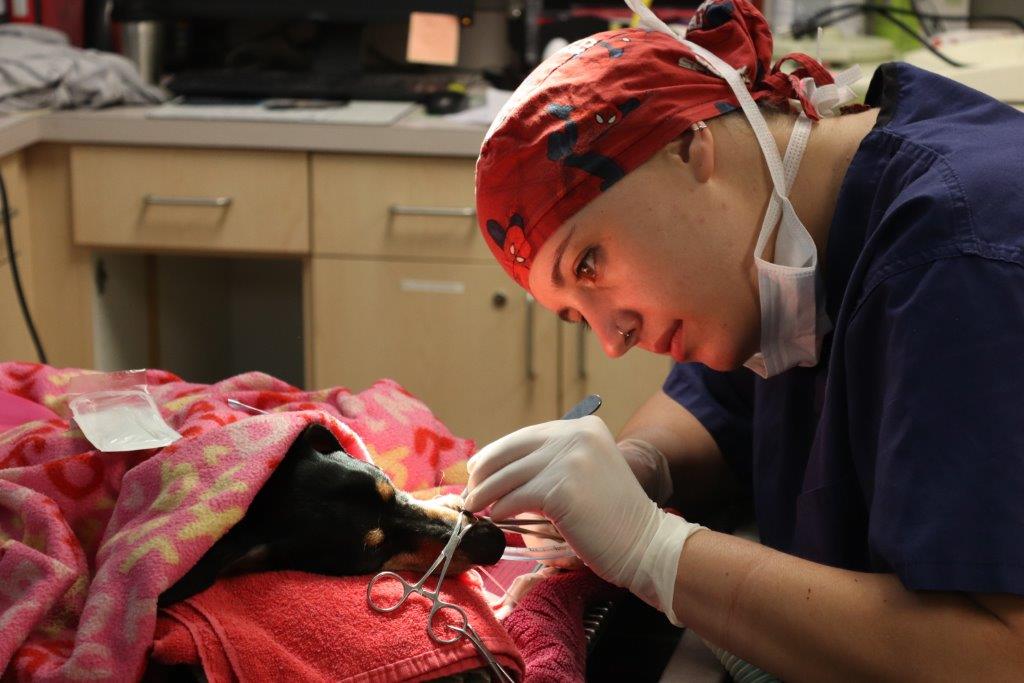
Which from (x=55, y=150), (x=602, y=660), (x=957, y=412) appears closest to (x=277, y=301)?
(x=55, y=150)

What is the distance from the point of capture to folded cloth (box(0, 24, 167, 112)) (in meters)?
2.53

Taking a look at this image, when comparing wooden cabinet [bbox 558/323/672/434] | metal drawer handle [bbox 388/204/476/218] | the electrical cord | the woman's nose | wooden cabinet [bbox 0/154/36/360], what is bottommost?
wooden cabinet [bbox 558/323/672/434]

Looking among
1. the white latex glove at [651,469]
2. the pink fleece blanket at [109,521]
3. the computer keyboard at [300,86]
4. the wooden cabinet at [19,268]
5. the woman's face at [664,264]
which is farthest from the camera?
the computer keyboard at [300,86]

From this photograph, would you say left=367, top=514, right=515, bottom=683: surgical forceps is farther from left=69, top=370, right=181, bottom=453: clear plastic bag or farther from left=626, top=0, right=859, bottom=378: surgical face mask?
left=626, top=0, right=859, bottom=378: surgical face mask

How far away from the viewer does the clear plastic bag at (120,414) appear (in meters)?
1.02

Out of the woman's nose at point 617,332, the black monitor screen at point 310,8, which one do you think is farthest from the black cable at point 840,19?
the woman's nose at point 617,332

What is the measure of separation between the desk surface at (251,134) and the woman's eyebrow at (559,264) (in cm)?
133

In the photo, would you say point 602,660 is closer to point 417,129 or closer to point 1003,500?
point 1003,500

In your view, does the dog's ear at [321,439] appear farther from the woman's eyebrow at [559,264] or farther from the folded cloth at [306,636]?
the woman's eyebrow at [559,264]

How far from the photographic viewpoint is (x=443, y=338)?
2662mm

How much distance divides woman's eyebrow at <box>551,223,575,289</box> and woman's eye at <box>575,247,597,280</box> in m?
0.02

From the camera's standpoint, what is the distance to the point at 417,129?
2.48 meters

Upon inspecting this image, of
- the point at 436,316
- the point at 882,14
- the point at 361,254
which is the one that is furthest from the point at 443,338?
the point at 882,14

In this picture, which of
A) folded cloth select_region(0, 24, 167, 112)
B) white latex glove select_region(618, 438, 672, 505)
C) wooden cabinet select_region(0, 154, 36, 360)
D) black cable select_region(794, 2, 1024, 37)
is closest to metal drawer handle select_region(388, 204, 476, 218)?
folded cloth select_region(0, 24, 167, 112)
